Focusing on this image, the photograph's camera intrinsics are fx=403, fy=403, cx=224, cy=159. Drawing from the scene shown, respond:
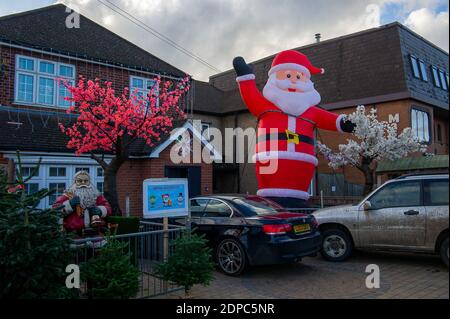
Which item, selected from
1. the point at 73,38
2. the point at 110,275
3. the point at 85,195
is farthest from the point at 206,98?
the point at 110,275

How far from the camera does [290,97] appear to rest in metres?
10.7

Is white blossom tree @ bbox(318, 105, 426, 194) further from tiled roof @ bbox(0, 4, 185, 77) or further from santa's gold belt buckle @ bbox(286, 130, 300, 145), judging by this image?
tiled roof @ bbox(0, 4, 185, 77)

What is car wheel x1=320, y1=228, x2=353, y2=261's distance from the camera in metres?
8.20

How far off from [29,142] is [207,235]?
6736 mm

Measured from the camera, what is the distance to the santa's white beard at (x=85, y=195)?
7.16m

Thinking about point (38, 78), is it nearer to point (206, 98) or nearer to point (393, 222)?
point (393, 222)

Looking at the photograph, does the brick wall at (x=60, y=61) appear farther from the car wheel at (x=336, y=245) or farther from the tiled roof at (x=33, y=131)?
the car wheel at (x=336, y=245)

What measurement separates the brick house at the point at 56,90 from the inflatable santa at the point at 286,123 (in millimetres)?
4062

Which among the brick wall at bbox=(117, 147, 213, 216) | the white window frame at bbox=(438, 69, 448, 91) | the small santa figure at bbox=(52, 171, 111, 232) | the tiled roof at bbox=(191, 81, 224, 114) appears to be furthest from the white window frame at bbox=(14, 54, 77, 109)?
the white window frame at bbox=(438, 69, 448, 91)

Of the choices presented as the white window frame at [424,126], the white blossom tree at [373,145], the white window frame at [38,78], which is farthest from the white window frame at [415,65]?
the white window frame at [38,78]

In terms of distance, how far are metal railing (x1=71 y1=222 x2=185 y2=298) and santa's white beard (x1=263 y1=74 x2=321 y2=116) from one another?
5.24 m
